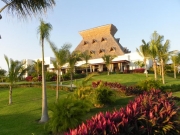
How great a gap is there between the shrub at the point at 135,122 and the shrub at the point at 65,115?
2258 mm

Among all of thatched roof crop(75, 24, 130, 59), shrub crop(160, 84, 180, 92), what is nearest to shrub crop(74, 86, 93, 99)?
shrub crop(160, 84, 180, 92)

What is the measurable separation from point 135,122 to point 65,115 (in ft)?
9.99

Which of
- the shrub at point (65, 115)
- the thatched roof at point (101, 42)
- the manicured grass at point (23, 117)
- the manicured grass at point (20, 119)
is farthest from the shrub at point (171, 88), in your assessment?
the thatched roof at point (101, 42)

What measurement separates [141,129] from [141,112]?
561 millimetres

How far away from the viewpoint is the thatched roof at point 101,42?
129 ft

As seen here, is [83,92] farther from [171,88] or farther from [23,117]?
[171,88]

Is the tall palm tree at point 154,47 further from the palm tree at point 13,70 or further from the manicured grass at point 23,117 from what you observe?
the palm tree at point 13,70

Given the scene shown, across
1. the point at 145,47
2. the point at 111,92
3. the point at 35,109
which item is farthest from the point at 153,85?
the point at 145,47

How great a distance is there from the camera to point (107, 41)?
40.8m

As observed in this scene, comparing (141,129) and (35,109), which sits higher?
(141,129)

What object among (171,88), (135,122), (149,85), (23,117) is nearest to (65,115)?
(135,122)

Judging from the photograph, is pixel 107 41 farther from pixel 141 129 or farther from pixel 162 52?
pixel 141 129

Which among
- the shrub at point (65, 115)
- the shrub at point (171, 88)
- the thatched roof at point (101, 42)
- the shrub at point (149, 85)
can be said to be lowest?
the shrub at point (65, 115)

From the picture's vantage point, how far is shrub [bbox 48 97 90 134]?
21.2ft
